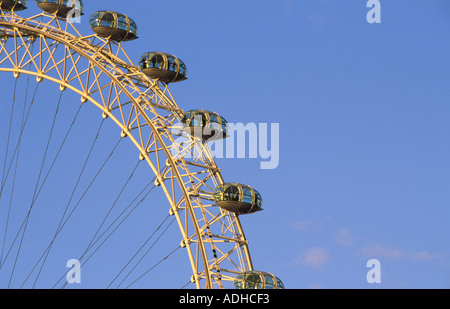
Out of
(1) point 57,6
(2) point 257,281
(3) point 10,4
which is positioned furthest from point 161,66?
(2) point 257,281

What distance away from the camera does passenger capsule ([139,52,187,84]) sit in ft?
190

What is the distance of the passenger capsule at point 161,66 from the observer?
57875 millimetres

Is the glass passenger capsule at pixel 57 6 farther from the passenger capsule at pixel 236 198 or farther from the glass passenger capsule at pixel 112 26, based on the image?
the passenger capsule at pixel 236 198

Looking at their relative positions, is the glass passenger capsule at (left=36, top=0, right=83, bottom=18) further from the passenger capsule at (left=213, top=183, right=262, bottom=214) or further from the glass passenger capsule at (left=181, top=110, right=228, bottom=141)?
the passenger capsule at (left=213, top=183, right=262, bottom=214)

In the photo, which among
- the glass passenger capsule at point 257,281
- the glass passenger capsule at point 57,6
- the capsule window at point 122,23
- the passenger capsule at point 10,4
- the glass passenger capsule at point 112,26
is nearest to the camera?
the glass passenger capsule at point 257,281

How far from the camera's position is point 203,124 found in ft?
185

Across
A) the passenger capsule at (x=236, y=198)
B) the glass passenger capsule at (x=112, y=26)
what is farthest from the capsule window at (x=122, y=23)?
the passenger capsule at (x=236, y=198)

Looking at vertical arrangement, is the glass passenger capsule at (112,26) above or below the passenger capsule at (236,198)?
above

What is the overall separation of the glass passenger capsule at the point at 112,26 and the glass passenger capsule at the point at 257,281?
14257mm

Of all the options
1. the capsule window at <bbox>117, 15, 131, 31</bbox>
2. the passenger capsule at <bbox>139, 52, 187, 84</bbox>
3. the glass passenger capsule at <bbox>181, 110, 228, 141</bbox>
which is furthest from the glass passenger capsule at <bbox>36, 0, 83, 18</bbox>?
the glass passenger capsule at <bbox>181, 110, 228, 141</bbox>

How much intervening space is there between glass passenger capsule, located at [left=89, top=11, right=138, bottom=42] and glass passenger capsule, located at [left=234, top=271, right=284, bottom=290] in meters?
14.3
